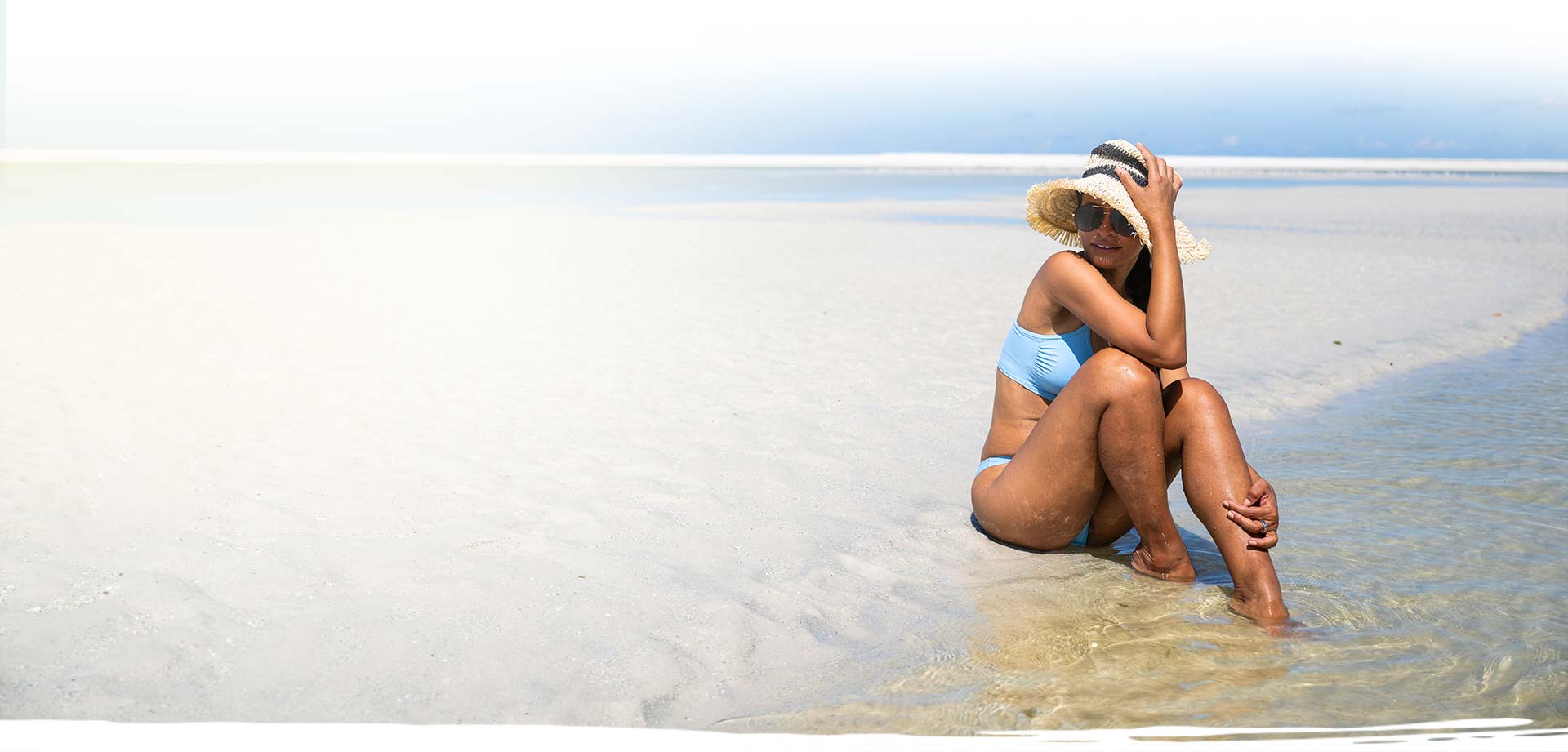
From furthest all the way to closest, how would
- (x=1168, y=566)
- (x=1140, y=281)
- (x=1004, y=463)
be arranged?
(x=1004, y=463), (x=1140, y=281), (x=1168, y=566)

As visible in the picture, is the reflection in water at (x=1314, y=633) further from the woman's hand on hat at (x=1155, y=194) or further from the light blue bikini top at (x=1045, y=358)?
the woman's hand on hat at (x=1155, y=194)

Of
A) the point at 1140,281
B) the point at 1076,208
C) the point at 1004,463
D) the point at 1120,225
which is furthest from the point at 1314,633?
the point at 1076,208

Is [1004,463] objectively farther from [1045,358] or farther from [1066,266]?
[1066,266]

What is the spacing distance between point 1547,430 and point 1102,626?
411cm

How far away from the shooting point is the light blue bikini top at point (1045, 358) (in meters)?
3.88

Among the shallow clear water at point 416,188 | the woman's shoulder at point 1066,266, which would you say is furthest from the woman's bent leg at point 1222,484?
the shallow clear water at point 416,188

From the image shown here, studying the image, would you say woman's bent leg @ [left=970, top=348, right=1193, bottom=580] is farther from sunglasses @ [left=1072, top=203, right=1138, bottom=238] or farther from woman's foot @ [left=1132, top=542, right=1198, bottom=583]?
sunglasses @ [left=1072, top=203, right=1138, bottom=238]

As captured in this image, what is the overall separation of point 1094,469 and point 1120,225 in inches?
31.4

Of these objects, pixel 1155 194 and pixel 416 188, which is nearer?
pixel 1155 194

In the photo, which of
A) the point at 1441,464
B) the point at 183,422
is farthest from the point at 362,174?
the point at 1441,464

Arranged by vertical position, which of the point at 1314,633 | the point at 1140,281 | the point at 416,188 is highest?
the point at 1140,281

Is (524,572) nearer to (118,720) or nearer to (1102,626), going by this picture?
(118,720)

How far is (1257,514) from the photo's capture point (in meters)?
3.46

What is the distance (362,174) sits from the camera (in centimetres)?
4281
